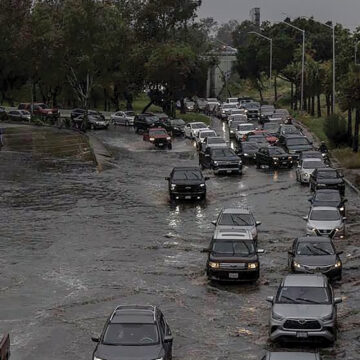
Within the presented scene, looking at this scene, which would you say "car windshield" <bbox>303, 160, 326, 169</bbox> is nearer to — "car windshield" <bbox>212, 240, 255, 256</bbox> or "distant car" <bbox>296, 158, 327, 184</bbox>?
"distant car" <bbox>296, 158, 327, 184</bbox>

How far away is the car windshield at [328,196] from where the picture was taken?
124ft

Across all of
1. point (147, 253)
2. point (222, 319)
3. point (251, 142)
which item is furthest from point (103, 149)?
point (222, 319)

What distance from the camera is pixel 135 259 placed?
31156 mm

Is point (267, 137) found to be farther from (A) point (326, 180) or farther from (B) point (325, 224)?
(B) point (325, 224)

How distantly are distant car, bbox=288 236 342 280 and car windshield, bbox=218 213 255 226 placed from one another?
4.30 metres

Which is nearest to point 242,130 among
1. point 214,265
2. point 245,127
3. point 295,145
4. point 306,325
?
point 245,127

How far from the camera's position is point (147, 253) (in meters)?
32.0

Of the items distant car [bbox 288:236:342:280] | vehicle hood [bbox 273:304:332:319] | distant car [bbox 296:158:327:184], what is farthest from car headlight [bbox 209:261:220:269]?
distant car [bbox 296:158:327:184]

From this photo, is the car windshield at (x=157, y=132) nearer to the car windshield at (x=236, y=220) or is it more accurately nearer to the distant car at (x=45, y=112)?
the distant car at (x=45, y=112)

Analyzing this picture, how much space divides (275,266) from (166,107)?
6926cm

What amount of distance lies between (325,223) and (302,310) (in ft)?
41.5

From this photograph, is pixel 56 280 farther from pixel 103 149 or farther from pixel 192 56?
pixel 192 56

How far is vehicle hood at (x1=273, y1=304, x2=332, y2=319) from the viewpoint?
67.6 ft

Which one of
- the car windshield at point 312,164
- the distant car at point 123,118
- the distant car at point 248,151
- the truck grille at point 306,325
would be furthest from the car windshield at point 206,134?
the truck grille at point 306,325
